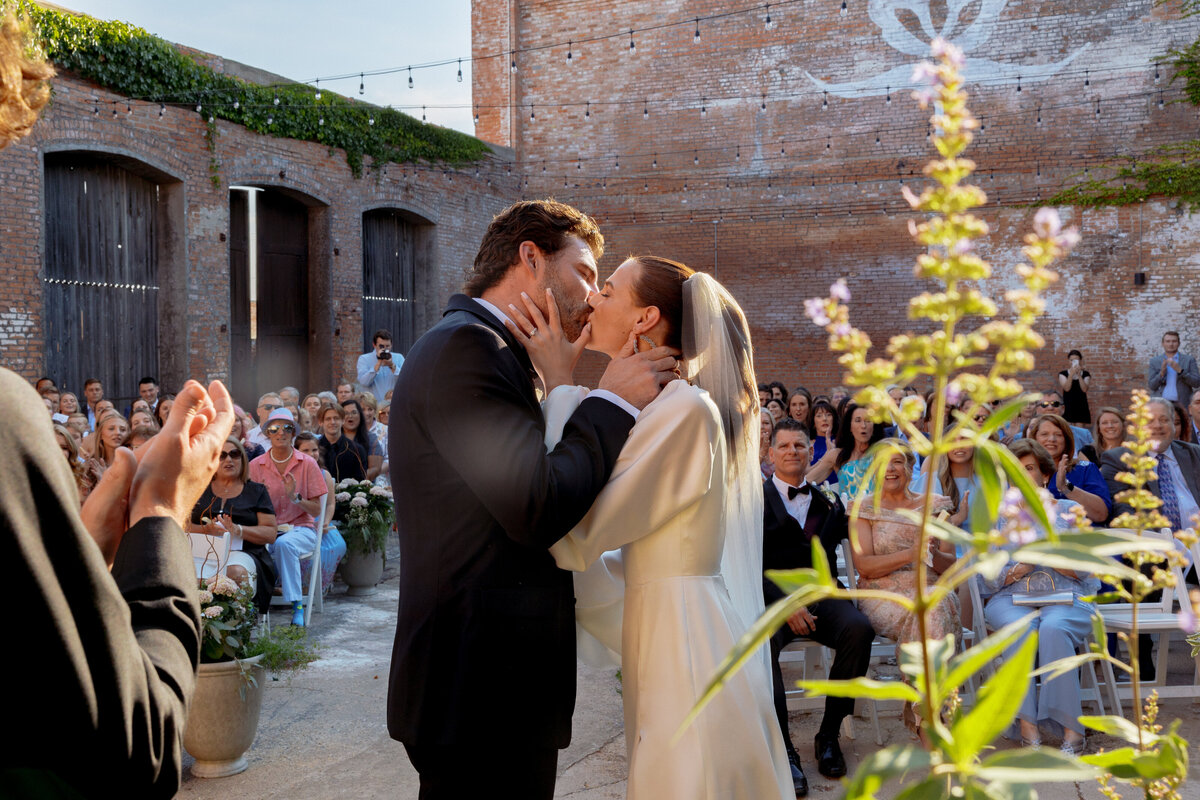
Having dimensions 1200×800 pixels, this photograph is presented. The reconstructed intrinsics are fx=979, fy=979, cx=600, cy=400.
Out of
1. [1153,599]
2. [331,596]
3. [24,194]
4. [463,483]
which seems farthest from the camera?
[24,194]

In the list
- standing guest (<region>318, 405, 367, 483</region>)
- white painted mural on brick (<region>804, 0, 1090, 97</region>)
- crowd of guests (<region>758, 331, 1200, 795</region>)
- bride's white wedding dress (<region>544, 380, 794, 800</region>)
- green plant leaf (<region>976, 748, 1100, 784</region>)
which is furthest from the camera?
white painted mural on brick (<region>804, 0, 1090, 97</region>)

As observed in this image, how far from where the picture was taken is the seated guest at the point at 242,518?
611 centimetres

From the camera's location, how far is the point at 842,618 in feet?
15.5

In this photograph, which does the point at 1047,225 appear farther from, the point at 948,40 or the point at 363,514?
the point at 948,40

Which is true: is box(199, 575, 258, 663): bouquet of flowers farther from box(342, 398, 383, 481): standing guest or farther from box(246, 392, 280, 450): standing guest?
box(246, 392, 280, 450): standing guest

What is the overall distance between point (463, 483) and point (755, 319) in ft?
54.6

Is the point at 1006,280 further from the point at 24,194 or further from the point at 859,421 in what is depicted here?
the point at 24,194

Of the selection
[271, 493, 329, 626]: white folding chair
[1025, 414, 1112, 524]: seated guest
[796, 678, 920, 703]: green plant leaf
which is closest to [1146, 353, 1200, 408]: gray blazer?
[1025, 414, 1112, 524]: seated guest

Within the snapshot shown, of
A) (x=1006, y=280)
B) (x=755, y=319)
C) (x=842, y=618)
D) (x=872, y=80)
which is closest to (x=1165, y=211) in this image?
(x=1006, y=280)

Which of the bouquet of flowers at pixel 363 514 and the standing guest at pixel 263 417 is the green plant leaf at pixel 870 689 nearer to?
the bouquet of flowers at pixel 363 514

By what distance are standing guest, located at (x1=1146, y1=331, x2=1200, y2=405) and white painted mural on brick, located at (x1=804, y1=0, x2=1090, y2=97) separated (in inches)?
216

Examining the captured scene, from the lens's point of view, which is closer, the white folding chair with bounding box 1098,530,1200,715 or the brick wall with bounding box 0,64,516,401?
the white folding chair with bounding box 1098,530,1200,715

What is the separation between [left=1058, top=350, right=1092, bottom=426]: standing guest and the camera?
14.7 meters

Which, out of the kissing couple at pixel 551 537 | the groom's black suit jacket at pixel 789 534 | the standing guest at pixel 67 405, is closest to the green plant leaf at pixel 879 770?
the kissing couple at pixel 551 537
